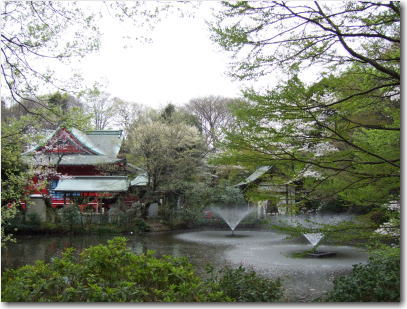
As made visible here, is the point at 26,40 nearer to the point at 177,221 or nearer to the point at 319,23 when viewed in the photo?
the point at 319,23

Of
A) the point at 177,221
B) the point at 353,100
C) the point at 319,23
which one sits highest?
the point at 319,23

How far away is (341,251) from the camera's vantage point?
738 cm

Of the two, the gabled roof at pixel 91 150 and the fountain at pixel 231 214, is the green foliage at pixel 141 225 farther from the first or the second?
the fountain at pixel 231 214

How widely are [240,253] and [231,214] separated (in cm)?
507

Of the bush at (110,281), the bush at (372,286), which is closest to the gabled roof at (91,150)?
the bush at (110,281)

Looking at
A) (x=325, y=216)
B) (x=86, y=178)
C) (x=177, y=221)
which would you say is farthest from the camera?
(x=177, y=221)

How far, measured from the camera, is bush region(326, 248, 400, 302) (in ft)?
8.91

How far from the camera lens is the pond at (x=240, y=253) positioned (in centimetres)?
513

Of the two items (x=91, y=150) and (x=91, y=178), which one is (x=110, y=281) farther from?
(x=91, y=178)

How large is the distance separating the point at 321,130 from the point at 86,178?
31.4ft

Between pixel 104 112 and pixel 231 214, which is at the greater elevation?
pixel 104 112

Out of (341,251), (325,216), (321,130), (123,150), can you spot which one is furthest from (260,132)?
(123,150)

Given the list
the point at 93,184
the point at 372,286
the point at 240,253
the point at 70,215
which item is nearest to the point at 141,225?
the point at 93,184

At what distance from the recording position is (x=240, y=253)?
7.54 m
